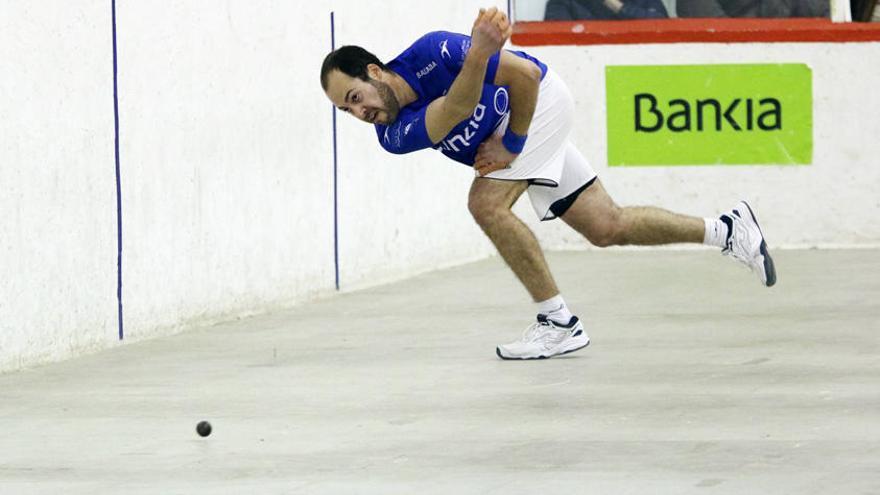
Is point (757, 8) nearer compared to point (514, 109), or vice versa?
point (514, 109)

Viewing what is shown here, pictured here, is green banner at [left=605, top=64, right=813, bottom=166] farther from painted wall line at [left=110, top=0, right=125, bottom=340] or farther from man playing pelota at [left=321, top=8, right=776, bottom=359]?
painted wall line at [left=110, top=0, right=125, bottom=340]

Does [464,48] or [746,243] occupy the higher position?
[464,48]

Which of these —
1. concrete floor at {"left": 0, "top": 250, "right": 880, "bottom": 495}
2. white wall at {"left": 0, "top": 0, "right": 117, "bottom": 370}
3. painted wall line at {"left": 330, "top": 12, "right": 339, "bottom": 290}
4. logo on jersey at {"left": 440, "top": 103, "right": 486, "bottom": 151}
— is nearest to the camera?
concrete floor at {"left": 0, "top": 250, "right": 880, "bottom": 495}

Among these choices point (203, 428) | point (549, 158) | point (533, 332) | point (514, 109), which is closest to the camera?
point (203, 428)

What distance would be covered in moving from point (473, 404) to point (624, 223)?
1.56 meters

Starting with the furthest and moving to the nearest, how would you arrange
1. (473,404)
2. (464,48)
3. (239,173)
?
(239,173)
(464,48)
(473,404)

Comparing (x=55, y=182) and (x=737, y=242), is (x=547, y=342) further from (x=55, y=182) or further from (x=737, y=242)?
(x=55, y=182)

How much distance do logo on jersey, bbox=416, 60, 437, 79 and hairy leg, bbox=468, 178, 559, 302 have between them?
21.7 inches

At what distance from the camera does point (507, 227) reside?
816 cm

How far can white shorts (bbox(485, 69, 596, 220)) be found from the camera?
8266 mm

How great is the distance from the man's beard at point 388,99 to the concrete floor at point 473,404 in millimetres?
1033

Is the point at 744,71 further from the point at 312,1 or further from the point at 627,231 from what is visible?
the point at 627,231

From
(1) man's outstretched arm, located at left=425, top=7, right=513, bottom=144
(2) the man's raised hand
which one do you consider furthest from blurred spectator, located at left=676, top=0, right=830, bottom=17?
(2) the man's raised hand

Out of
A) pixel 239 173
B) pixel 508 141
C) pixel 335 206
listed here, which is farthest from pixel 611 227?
pixel 335 206
